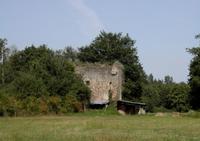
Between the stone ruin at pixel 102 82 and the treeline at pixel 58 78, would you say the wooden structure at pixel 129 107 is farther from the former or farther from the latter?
the treeline at pixel 58 78

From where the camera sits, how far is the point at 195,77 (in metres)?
73.5

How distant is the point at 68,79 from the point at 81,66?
9992 millimetres

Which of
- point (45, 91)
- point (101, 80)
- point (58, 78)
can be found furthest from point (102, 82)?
point (45, 91)

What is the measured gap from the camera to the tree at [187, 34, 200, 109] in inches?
2906

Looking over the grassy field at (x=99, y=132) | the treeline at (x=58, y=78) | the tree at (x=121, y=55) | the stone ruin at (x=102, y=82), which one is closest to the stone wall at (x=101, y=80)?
the stone ruin at (x=102, y=82)

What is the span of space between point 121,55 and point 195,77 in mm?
23717

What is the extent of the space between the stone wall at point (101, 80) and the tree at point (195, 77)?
39.8 ft

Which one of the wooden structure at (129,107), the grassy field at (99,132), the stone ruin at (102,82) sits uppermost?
the stone ruin at (102,82)

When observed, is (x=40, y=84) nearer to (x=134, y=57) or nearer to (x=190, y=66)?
(x=190, y=66)

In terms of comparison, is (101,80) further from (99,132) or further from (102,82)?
(99,132)

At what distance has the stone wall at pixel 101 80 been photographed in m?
77.8

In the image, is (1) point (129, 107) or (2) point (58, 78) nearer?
(2) point (58, 78)

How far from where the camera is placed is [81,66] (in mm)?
78438

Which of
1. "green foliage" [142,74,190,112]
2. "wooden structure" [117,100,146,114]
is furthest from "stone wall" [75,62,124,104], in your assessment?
"green foliage" [142,74,190,112]
